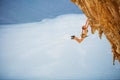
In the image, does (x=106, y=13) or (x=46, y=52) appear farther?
(x=46, y=52)

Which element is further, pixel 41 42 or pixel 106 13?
pixel 41 42

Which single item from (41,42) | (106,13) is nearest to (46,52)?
(41,42)

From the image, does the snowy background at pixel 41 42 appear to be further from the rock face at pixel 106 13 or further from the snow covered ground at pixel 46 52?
the rock face at pixel 106 13

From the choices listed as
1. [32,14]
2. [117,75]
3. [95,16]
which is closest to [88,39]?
[117,75]

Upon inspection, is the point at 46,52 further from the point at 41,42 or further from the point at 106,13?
the point at 106,13

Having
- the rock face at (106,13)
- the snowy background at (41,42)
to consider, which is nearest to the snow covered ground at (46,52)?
the snowy background at (41,42)

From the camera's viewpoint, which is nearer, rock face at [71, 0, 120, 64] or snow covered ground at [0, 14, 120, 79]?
rock face at [71, 0, 120, 64]

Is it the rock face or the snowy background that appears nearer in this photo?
the rock face

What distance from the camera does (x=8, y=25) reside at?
7473mm

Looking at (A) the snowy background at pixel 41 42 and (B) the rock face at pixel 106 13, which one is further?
(A) the snowy background at pixel 41 42

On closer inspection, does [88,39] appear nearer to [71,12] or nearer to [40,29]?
[71,12]

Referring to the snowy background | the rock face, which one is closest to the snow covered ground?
the snowy background

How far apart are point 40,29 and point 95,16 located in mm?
4120

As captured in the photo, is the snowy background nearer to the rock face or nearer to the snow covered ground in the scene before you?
the snow covered ground
